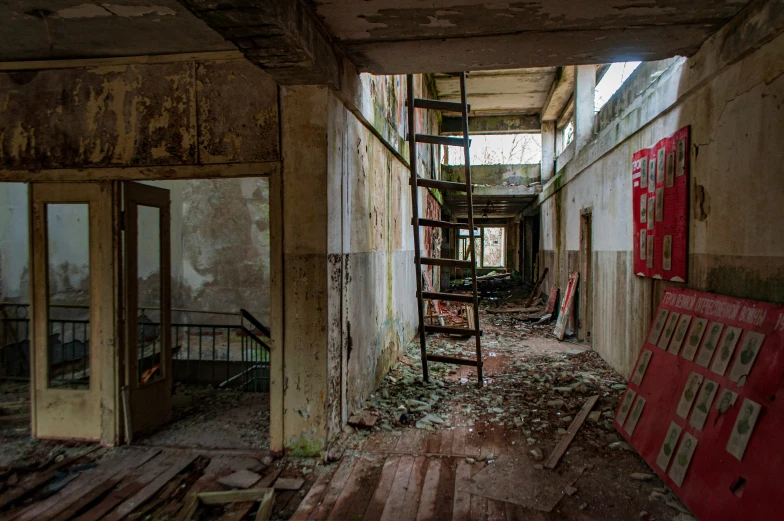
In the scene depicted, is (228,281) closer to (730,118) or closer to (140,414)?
(140,414)

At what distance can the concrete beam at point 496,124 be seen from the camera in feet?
44.5

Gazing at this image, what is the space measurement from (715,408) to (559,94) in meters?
9.69

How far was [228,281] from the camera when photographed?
865 cm

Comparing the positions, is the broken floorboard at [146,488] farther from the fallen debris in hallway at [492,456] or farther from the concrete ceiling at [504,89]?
the concrete ceiling at [504,89]

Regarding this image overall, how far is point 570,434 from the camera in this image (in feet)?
11.9

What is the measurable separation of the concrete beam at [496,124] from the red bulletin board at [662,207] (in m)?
9.45

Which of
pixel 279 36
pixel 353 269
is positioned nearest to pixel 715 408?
pixel 353 269

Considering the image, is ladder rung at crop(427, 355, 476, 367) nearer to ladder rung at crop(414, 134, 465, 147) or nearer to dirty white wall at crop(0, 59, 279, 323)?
ladder rung at crop(414, 134, 465, 147)

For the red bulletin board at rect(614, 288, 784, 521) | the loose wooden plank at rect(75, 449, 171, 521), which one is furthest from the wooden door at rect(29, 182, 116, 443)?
the red bulletin board at rect(614, 288, 784, 521)

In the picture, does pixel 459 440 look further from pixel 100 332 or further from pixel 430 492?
pixel 100 332

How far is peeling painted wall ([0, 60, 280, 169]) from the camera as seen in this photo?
343 cm

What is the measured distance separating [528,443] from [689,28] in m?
3.21

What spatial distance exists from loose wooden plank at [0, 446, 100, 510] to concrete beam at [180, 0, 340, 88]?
3.24 metres

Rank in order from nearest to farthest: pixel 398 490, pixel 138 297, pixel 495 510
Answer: pixel 495 510 → pixel 398 490 → pixel 138 297
